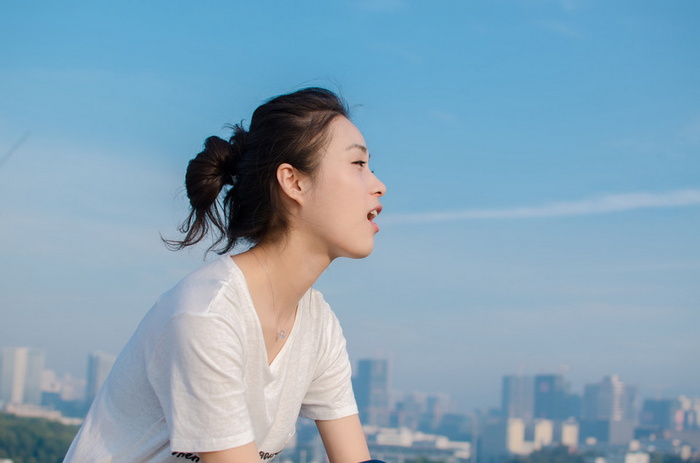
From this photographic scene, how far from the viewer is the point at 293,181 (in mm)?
1543

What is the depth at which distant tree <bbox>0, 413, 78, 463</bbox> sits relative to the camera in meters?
23.6

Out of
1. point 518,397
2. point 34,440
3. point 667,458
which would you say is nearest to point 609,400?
point 518,397

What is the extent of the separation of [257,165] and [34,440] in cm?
2565

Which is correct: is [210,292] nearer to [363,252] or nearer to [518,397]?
[363,252]

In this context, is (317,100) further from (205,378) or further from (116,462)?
(116,462)

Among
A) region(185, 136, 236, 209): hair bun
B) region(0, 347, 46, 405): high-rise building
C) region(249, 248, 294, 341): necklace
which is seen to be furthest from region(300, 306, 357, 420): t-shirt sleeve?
region(0, 347, 46, 405): high-rise building

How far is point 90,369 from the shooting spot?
40.5 meters

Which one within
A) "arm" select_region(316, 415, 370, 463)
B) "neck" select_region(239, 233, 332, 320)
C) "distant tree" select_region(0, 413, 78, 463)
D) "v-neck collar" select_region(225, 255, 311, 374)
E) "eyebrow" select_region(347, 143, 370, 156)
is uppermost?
"eyebrow" select_region(347, 143, 370, 156)

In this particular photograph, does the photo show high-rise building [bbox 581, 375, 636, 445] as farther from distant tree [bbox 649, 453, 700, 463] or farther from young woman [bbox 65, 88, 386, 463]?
young woman [bbox 65, 88, 386, 463]

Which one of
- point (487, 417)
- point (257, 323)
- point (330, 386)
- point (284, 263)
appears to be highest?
point (284, 263)

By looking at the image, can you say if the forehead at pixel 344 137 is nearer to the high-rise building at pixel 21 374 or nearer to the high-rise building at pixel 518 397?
the high-rise building at pixel 21 374

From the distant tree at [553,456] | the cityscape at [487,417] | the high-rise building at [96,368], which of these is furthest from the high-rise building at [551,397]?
the high-rise building at [96,368]

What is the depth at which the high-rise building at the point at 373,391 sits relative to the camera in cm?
4334

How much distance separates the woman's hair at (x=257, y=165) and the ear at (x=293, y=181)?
11 mm
